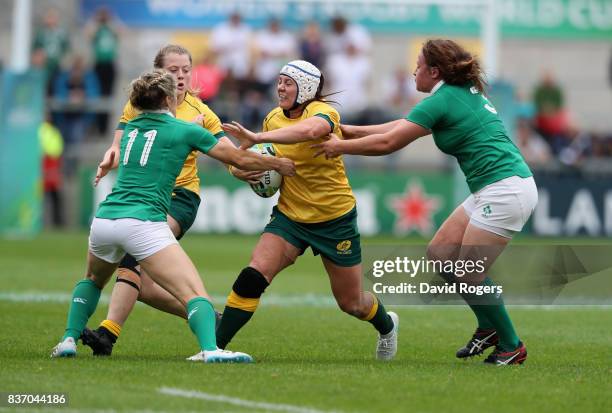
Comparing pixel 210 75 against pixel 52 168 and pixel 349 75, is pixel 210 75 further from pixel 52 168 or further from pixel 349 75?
pixel 52 168

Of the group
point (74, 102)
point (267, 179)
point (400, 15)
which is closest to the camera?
point (267, 179)

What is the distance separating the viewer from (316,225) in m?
8.92

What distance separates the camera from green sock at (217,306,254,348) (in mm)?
8727

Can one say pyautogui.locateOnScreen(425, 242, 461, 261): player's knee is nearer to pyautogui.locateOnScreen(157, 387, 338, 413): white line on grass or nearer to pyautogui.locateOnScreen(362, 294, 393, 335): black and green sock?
pyautogui.locateOnScreen(362, 294, 393, 335): black and green sock

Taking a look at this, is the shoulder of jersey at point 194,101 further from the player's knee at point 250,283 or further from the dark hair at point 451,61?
the dark hair at point 451,61

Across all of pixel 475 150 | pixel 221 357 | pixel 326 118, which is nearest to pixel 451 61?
pixel 475 150

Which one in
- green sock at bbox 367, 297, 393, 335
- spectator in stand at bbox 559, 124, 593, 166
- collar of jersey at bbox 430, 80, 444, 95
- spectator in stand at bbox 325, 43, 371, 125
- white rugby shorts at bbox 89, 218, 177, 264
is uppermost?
collar of jersey at bbox 430, 80, 444, 95

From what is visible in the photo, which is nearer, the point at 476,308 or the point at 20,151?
the point at 476,308

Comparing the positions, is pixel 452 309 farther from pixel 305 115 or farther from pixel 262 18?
pixel 262 18

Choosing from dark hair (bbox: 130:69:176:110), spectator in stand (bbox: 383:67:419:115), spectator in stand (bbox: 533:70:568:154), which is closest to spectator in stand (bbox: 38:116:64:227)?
spectator in stand (bbox: 383:67:419:115)

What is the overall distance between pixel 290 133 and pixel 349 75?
15.9 metres

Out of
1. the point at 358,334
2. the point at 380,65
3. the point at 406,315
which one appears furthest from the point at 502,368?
the point at 380,65

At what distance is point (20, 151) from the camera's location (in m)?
22.4

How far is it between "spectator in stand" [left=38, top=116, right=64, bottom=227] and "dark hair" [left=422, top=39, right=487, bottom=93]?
1601cm
